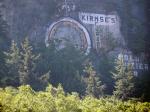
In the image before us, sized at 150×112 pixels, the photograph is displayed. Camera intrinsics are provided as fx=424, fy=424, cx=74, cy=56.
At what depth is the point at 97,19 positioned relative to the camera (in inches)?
1362

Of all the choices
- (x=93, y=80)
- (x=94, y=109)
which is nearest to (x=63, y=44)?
(x=93, y=80)

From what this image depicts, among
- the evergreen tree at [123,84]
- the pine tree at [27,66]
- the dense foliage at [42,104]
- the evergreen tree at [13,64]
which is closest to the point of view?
the dense foliage at [42,104]

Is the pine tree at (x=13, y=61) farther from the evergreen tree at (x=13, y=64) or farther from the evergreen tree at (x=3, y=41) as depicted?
the evergreen tree at (x=3, y=41)

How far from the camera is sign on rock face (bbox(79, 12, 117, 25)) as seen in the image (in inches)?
1348

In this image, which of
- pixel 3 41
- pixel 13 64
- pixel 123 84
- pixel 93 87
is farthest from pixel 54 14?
pixel 123 84

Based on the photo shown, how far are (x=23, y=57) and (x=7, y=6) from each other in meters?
5.97

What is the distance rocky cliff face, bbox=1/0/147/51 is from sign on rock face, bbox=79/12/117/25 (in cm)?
37

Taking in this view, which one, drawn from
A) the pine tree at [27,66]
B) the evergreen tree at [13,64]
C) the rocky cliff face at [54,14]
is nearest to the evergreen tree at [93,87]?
the pine tree at [27,66]

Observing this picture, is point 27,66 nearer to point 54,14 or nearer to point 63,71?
point 63,71

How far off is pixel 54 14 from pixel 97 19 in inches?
140

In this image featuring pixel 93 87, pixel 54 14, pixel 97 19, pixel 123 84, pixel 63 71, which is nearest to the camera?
pixel 93 87

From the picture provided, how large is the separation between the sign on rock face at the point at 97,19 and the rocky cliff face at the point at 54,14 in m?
0.37

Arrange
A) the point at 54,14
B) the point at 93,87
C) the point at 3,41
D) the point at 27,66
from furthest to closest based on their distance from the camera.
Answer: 1. the point at 54,14
2. the point at 3,41
3. the point at 27,66
4. the point at 93,87

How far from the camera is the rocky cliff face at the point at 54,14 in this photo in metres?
33.1
